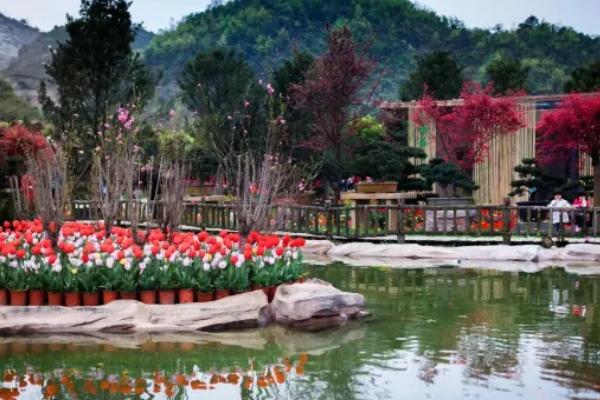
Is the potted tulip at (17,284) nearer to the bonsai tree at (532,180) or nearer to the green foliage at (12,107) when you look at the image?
the bonsai tree at (532,180)

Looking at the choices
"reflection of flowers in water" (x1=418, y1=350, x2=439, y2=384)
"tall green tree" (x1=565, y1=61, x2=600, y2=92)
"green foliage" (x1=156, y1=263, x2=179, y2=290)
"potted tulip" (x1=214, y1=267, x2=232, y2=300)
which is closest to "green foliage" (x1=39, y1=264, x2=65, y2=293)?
"green foliage" (x1=156, y1=263, x2=179, y2=290)

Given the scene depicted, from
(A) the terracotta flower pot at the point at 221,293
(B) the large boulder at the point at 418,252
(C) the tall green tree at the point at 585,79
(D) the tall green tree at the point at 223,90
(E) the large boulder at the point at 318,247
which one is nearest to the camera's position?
(A) the terracotta flower pot at the point at 221,293

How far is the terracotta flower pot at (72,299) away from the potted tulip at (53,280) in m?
→ 0.09

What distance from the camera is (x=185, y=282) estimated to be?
1070cm

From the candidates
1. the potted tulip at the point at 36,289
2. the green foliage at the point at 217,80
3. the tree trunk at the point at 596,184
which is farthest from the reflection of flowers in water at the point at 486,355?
the green foliage at the point at 217,80

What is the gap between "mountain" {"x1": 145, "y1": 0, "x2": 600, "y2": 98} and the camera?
56.7m

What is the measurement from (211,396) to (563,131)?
16951mm

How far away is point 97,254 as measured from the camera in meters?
10.5

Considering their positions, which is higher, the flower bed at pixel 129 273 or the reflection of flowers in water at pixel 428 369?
the flower bed at pixel 129 273

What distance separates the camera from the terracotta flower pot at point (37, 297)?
1066cm

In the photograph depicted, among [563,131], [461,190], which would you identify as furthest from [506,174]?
[563,131]

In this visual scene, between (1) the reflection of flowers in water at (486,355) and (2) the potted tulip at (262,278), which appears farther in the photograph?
(2) the potted tulip at (262,278)

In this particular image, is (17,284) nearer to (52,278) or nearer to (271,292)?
(52,278)

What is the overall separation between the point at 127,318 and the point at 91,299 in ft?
2.48
